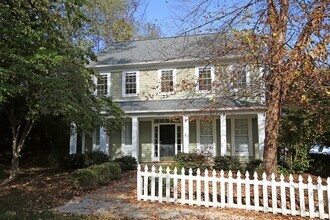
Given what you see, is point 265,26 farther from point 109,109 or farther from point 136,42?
point 136,42

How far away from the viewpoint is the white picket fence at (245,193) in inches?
258

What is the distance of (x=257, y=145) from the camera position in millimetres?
15805

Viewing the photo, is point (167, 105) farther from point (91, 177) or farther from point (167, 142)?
point (91, 177)

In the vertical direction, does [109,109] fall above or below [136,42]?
below

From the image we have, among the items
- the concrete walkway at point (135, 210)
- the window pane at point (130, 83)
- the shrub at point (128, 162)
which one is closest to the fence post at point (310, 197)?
the concrete walkway at point (135, 210)

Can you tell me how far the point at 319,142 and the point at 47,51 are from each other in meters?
11.7

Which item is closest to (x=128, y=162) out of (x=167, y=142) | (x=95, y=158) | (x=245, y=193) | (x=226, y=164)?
(x=95, y=158)

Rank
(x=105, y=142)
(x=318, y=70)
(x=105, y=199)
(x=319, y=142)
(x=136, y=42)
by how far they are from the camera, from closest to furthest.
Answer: (x=318, y=70) → (x=105, y=199) → (x=319, y=142) → (x=105, y=142) → (x=136, y=42)

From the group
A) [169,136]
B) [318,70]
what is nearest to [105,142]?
[169,136]

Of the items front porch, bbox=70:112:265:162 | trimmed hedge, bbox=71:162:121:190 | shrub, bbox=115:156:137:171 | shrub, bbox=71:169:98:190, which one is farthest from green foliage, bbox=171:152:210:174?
shrub, bbox=71:169:98:190

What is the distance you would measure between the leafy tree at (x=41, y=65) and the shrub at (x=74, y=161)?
153 inches

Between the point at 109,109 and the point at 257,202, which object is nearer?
the point at 257,202

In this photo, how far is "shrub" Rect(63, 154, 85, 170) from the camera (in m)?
15.7

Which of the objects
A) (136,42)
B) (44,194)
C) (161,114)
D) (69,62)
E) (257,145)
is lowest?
(44,194)
